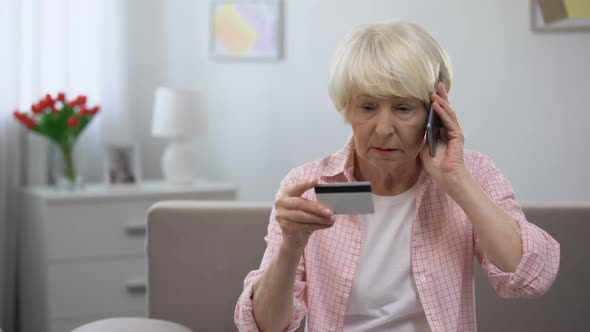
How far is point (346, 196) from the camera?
121 cm

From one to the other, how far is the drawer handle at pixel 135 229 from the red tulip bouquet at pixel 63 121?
0.97ft

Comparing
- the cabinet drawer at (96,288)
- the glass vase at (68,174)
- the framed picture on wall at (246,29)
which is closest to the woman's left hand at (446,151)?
the cabinet drawer at (96,288)

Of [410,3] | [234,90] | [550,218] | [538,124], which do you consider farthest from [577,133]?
[234,90]

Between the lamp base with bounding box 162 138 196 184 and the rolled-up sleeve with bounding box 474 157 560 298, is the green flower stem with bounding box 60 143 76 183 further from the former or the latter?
the rolled-up sleeve with bounding box 474 157 560 298

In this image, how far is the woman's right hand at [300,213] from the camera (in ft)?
3.94

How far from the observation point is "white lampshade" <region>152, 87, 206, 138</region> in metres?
3.23

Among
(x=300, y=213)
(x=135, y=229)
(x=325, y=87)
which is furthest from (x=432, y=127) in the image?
(x=325, y=87)

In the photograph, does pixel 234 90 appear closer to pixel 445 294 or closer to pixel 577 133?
pixel 577 133

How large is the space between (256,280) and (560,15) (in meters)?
1.86

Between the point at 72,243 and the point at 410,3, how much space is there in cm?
159

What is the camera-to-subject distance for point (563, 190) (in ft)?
9.31

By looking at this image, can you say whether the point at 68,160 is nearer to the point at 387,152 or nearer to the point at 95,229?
the point at 95,229

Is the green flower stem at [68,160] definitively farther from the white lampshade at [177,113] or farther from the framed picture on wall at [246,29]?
the framed picture on wall at [246,29]

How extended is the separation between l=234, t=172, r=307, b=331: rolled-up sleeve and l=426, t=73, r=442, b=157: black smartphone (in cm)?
28
